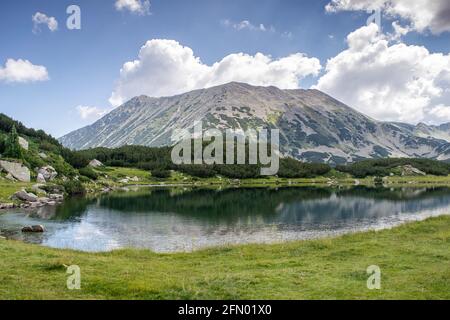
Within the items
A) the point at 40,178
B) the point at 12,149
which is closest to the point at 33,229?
the point at 40,178

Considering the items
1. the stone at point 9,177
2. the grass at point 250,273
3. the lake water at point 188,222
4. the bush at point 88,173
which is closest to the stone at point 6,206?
the lake water at point 188,222

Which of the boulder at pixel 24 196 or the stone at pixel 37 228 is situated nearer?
the stone at pixel 37 228

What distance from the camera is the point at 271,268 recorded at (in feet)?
103

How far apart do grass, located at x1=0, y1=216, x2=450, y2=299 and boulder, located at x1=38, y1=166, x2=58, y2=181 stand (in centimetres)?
11678

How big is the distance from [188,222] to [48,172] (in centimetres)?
9084

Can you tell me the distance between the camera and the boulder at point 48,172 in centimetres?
14871

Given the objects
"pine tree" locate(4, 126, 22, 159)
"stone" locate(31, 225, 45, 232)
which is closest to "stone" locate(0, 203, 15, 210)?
"stone" locate(31, 225, 45, 232)

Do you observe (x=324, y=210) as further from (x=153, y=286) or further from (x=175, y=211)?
(x=153, y=286)

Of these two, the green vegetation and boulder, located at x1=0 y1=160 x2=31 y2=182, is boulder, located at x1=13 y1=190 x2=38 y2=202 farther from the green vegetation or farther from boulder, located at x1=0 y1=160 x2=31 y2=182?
the green vegetation

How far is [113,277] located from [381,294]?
17.0 metres

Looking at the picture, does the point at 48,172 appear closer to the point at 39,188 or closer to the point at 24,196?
the point at 39,188

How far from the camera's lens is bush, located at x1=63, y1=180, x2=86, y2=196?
145125 millimetres

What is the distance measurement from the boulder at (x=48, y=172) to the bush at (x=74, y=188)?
808 centimetres

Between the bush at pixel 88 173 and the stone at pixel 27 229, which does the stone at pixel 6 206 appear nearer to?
the stone at pixel 27 229
